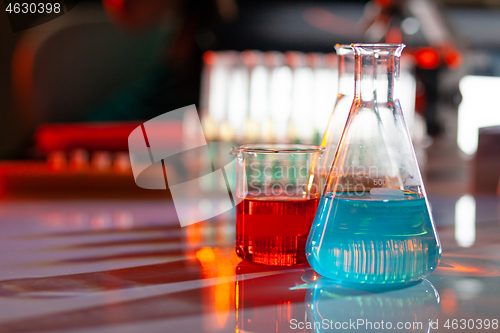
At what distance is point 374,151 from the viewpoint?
48 cm

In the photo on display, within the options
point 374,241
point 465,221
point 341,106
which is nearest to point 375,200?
point 374,241

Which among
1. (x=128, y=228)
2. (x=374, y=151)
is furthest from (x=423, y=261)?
(x=128, y=228)

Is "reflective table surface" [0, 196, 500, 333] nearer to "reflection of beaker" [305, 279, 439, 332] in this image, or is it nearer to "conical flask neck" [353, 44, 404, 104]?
"reflection of beaker" [305, 279, 439, 332]

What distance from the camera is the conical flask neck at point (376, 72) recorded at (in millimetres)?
457

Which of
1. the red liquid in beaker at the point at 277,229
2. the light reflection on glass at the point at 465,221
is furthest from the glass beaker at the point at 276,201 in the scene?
the light reflection on glass at the point at 465,221

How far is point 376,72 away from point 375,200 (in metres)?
0.13

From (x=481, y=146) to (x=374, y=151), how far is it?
1.03 m

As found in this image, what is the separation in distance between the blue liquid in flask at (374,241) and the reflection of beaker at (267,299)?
0.04m

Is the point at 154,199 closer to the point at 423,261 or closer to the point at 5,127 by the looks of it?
the point at 423,261

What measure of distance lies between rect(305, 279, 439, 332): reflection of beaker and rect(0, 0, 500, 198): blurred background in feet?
3.48

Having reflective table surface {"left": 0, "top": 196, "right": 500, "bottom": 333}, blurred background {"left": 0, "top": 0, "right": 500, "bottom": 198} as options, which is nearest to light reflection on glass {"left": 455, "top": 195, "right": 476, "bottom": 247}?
reflective table surface {"left": 0, "top": 196, "right": 500, "bottom": 333}

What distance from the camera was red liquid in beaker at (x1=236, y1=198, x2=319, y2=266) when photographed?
50cm

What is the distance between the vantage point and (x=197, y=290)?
0.44 meters
